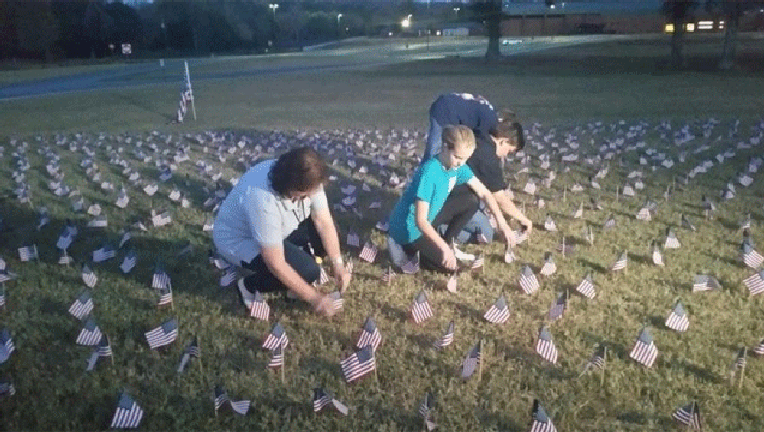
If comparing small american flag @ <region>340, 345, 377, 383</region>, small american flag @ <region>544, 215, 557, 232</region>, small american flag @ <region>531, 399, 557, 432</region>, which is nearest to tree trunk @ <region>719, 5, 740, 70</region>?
small american flag @ <region>544, 215, 557, 232</region>

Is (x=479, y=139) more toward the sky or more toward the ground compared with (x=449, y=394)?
more toward the sky

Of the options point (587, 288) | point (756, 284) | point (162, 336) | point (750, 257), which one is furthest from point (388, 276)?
point (750, 257)

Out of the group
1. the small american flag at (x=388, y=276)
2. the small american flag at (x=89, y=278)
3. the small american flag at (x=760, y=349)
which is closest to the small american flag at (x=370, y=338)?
the small american flag at (x=388, y=276)

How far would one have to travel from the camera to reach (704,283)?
215 inches

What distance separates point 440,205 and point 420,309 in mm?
1253

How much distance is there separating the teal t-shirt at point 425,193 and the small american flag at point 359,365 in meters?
1.81

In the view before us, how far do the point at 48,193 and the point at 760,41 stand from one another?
5569cm

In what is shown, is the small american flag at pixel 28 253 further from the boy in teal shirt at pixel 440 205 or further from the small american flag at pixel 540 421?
the small american flag at pixel 540 421

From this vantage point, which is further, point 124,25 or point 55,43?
point 124,25

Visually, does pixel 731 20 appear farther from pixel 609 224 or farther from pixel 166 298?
pixel 166 298

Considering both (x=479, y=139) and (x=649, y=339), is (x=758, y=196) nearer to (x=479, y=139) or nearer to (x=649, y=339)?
(x=479, y=139)

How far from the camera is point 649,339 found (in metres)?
4.14

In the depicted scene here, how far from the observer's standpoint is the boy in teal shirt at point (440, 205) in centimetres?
557

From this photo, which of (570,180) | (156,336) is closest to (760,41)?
(570,180)
